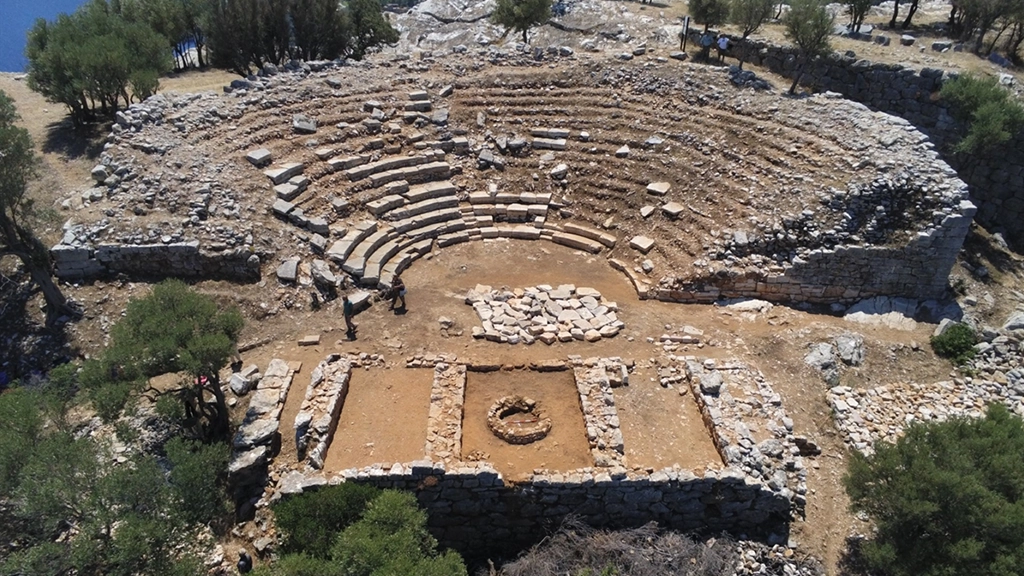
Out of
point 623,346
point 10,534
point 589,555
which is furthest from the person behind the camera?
point 623,346

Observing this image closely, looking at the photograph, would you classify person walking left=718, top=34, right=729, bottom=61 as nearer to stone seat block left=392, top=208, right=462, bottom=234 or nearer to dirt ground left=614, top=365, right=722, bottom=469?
stone seat block left=392, top=208, right=462, bottom=234

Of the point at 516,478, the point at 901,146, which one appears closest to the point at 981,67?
the point at 901,146

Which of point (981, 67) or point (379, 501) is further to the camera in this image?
point (981, 67)

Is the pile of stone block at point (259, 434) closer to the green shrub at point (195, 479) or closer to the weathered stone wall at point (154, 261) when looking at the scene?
the green shrub at point (195, 479)

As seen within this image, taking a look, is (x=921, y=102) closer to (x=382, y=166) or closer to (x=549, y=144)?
(x=549, y=144)

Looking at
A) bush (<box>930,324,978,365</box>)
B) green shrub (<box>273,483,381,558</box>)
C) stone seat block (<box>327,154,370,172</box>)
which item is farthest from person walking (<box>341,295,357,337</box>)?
bush (<box>930,324,978,365</box>)

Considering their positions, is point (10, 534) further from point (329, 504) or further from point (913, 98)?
point (913, 98)

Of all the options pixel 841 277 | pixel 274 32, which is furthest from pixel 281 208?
pixel 841 277

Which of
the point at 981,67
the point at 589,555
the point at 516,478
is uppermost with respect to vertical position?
the point at 981,67
